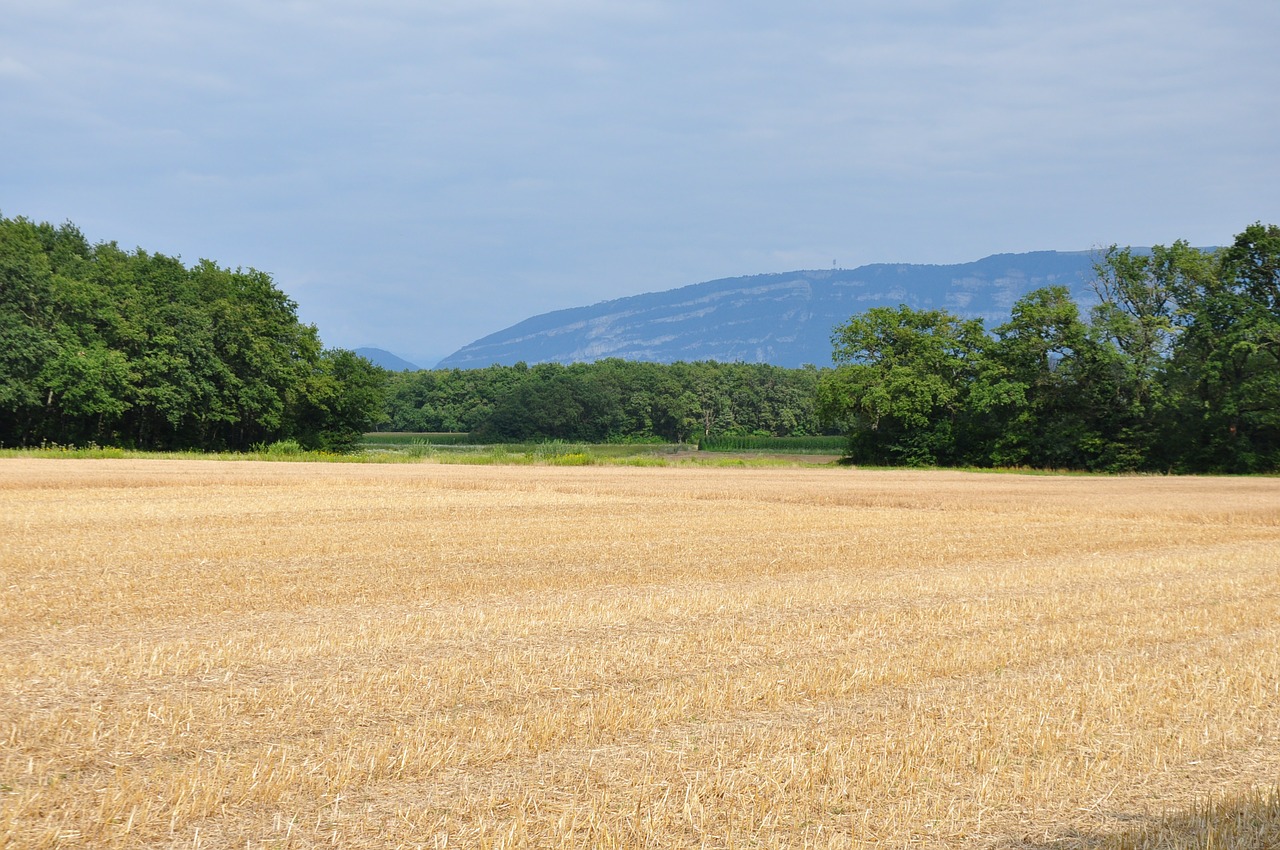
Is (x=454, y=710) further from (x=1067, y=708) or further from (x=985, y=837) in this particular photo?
(x=1067, y=708)

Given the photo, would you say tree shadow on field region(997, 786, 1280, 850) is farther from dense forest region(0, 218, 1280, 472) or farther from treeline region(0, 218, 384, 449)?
treeline region(0, 218, 384, 449)

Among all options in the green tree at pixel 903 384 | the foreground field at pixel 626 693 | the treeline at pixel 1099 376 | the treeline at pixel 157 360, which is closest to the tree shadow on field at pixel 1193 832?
the foreground field at pixel 626 693

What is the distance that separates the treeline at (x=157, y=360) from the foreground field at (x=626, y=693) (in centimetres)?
5157

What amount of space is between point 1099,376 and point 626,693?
7049cm

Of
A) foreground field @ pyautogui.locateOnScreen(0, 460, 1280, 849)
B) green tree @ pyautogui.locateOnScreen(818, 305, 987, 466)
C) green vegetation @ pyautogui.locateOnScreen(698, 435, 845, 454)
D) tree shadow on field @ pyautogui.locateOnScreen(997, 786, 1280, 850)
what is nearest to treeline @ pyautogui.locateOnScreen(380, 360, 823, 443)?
green vegetation @ pyautogui.locateOnScreen(698, 435, 845, 454)

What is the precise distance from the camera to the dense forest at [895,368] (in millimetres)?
66125

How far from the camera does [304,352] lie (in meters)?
88.9

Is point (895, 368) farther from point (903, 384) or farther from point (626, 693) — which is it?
point (626, 693)

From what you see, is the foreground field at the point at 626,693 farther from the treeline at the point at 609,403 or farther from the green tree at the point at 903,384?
the treeline at the point at 609,403

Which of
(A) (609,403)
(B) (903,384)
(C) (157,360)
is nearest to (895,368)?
(B) (903,384)

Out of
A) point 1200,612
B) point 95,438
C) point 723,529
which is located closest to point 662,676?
point 1200,612

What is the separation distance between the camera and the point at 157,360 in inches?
2874

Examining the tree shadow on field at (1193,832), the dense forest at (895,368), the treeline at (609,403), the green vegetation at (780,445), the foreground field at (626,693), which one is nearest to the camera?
the tree shadow on field at (1193,832)

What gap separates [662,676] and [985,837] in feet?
13.9
